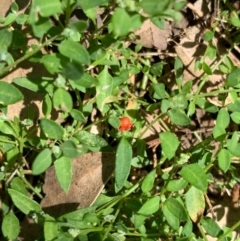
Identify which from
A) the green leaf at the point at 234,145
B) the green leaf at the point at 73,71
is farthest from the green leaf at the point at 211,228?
the green leaf at the point at 73,71

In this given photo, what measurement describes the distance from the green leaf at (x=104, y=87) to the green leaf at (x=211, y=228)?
75cm

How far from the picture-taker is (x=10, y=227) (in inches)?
103

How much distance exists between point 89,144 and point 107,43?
45 centimetres

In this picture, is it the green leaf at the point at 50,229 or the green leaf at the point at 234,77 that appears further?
the green leaf at the point at 234,77

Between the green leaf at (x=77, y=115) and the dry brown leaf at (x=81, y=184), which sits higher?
the green leaf at (x=77, y=115)

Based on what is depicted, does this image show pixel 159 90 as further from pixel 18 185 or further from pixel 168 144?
pixel 18 185

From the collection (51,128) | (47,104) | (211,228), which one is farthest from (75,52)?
(211,228)

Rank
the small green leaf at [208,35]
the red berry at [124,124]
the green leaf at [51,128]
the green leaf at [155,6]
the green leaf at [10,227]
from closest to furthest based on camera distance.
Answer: the green leaf at [155,6] → the green leaf at [51,128] → the green leaf at [10,227] → the red berry at [124,124] → the small green leaf at [208,35]

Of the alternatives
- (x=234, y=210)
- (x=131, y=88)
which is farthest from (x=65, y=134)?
(x=234, y=210)

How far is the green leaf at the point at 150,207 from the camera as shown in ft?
8.29

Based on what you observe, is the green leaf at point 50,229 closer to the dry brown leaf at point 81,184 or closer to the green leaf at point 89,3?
the dry brown leaf at point 81,184

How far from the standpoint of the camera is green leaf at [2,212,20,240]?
8.56 feet

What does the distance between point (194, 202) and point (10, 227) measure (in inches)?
34.0

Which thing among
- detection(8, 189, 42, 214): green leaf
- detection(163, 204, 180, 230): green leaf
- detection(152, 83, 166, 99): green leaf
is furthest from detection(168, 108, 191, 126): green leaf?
detection(8, 189, 42, 214): green leaf
